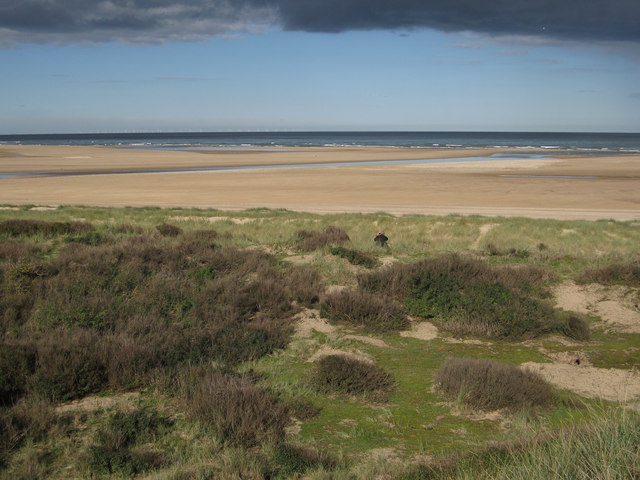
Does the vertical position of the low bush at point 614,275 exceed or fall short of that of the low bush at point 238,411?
it exceeds it

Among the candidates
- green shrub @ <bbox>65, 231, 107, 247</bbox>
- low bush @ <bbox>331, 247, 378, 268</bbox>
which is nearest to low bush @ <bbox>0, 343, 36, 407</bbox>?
low bush @ <bbox>331, 247, 378, 268</bbox>

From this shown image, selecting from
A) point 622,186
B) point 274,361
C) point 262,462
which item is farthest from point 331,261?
point 622,186

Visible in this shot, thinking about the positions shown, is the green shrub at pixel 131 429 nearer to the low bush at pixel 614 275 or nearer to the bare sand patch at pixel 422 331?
the bare sand patch at pixel 422 331

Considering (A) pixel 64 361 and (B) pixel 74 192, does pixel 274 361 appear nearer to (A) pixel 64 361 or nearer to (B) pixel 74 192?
(A) pixel 64 361

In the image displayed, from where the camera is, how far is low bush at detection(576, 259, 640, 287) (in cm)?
1178

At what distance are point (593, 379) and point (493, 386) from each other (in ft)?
6.17

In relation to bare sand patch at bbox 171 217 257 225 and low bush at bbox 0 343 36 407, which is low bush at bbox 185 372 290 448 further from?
bare sand patch at bbox 171 217 257 225

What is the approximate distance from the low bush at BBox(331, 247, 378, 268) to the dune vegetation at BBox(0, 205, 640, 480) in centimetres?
6

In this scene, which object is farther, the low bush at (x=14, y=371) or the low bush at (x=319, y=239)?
the low bush at (x=319, y=239)

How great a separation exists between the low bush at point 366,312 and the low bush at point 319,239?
5.08 metres

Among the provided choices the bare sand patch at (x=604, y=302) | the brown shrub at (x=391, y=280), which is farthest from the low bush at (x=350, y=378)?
the bare sand patch at (x=604, y=302)

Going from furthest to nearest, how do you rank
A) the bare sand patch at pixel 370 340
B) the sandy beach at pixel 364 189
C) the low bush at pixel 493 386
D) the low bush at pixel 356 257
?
the sandy beach at pixel 364 189 < the low bush at pixel 356 257 < the bare sand patch at pixel 370 340 < the low bush at pixel 493 386

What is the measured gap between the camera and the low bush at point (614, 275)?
1178 cm

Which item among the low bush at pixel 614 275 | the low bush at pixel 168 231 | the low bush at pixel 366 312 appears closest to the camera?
the low bush at pixel 366 312
